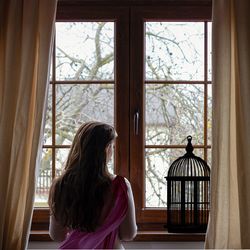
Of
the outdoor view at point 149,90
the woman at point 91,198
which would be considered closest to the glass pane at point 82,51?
the outdoor view at point 149,90

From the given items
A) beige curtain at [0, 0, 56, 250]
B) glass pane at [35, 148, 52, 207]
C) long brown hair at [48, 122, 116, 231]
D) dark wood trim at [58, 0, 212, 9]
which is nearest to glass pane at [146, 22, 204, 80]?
dark wood trim at [58, 0, 212, 9]

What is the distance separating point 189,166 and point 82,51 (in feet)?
2.95

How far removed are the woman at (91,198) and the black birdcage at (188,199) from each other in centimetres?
60

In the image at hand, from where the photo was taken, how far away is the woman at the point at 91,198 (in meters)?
2.06

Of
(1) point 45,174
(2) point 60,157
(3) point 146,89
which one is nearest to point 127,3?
(3) point 146,89

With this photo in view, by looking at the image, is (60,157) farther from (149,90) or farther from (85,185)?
(85,185)

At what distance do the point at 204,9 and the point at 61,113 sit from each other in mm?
1008

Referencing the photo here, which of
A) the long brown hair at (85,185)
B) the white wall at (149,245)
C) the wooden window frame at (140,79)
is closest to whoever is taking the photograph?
the long brown hair at (85,185)

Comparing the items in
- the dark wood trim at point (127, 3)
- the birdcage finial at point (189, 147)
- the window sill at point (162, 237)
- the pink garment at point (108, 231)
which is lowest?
the window sill at point (162, 237)

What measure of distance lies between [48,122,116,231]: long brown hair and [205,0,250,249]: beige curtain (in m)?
0.67

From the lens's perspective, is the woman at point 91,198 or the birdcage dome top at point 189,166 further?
the birdcage dome top at point 189,166

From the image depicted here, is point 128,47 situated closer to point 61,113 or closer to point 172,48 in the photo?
point 172,48

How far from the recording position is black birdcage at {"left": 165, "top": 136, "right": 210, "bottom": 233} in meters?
2.71

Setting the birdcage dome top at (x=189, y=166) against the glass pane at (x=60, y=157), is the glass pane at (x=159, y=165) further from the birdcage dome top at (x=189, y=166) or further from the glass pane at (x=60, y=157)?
the glass pane at (x=60, y=157)
